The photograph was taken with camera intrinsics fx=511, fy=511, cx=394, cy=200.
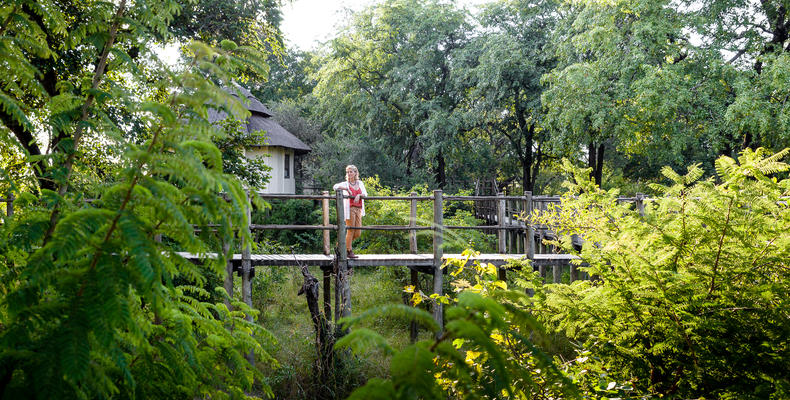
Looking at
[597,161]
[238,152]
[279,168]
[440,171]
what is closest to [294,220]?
[279,168]

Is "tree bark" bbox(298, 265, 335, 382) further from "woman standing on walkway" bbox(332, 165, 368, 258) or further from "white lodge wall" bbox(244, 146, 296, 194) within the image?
"white lodge wall" bbox(244, 146, 296, 194)

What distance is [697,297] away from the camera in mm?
2885

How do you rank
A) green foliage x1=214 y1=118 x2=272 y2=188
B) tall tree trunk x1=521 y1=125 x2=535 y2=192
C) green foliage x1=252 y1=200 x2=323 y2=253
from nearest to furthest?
green foliage x1=214 y1=118 x2=272 y2=188, green foliage x1=252 y1=200 x2=323 y2=253, tall tree trunk x1=521 y1=125 x2=535 y2=192

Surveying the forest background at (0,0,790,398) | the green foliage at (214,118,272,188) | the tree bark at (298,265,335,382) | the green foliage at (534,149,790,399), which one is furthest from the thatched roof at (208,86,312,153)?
the green foliage at (534,149,790,399)

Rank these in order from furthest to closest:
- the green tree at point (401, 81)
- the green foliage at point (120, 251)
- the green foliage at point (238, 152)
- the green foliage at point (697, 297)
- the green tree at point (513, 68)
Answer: the green tree at point (401, 81), the green tree at point (513, 68), the green foliage at point (238, 152), the green foliage at point (697, 297), the green foliage at point (120, 251)

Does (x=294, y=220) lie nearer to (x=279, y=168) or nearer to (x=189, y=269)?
(x=279, y=168)

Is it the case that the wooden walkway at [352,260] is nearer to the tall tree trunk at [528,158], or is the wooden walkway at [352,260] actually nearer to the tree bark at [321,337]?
the tree bark at [321,337]

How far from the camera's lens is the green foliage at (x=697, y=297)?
280cm

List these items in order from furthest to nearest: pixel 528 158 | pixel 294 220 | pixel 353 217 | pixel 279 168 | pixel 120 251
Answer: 1. pixel 279 168
2. pixel 528 158
3. pixel 294 220
4. pixel 353 217
5. pixel 120 251

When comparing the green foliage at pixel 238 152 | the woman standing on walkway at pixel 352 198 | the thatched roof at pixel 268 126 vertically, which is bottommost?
the woman standing on walkway at pixel 352 198

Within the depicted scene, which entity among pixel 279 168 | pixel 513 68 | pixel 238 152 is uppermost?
pixel 513 68

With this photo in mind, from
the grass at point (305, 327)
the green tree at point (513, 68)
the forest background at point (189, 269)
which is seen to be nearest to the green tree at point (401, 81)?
the green tree at point (513, 68)

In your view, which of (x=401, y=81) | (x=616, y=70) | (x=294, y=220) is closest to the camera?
(x=616, y=70)

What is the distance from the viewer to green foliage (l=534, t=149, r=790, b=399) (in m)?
2.80
